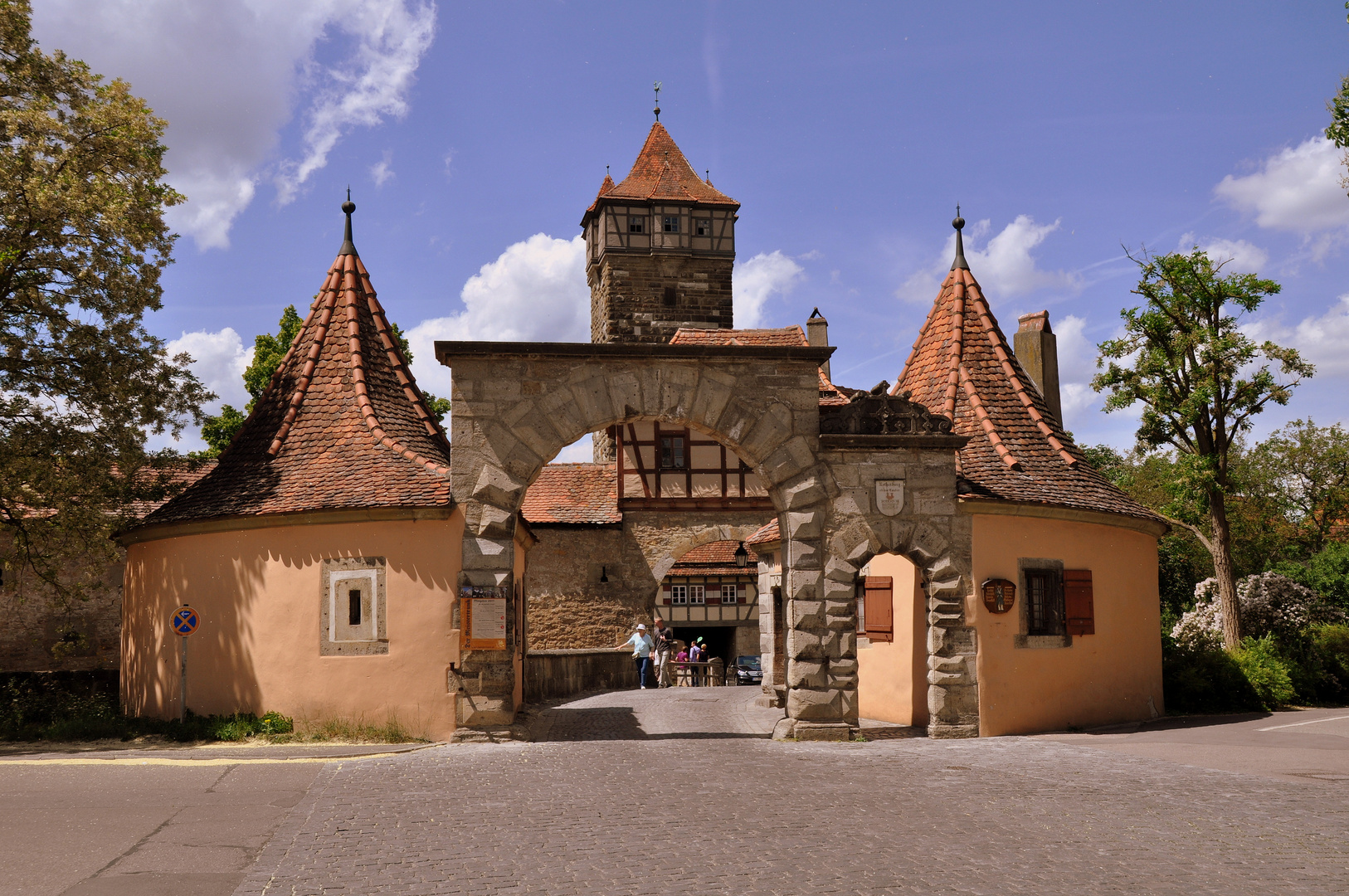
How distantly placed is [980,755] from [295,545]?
8.41 m

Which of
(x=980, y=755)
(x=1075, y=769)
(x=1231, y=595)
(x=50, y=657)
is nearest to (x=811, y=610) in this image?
(x=980, y=755)

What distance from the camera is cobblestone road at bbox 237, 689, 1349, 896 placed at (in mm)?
6605

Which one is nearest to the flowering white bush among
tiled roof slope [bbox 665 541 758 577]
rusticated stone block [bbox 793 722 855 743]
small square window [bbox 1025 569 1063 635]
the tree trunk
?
the tree trunk

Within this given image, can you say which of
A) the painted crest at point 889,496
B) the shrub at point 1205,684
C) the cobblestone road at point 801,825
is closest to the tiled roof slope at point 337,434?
the cobblestone road at point 801,825

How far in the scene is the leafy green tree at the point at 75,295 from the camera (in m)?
14.7

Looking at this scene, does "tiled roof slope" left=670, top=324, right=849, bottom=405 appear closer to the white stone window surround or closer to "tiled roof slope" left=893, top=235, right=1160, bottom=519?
"tiled roof slope" left=893, top=235, right=1160, bottom=519

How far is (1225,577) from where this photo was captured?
2080 centimetres

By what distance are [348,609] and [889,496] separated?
6799mm

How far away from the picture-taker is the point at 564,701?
71.0ft

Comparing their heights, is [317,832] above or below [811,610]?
below

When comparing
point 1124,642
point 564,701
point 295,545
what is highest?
point 295,545

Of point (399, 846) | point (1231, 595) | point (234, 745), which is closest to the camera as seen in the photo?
point (399, 846)

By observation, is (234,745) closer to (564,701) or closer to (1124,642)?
(564,701)

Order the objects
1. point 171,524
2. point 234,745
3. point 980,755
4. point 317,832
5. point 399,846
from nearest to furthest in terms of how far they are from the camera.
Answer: point 399,846 < point 317,832 < point 980,755 < point 234,745 < point 171,524
